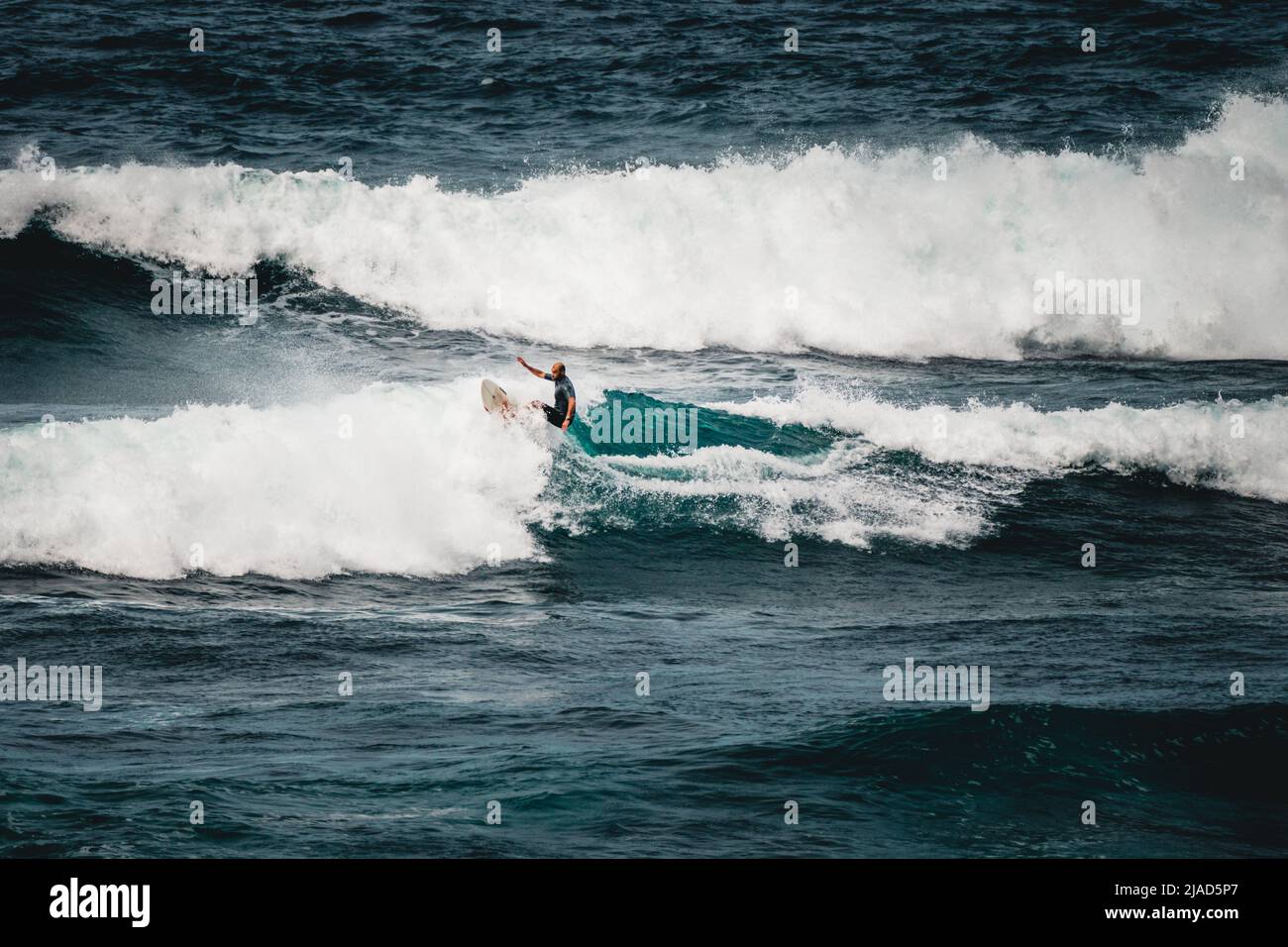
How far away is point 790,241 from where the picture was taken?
24562mm

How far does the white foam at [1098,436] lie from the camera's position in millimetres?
15594

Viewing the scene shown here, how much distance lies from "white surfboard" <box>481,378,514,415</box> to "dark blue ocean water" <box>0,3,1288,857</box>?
0.26 meters

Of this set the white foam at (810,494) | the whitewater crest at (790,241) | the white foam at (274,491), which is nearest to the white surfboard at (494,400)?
the white foam at (274,491)

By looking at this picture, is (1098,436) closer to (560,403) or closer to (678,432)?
(678,432)

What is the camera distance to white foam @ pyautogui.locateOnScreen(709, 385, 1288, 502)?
15.6 meters

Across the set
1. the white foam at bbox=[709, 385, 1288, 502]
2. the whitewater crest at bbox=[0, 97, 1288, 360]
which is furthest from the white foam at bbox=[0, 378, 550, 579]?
the whitewater crest at bbox=[0, 97, 1288, 360]

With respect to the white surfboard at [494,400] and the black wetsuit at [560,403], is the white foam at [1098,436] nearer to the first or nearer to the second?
the black wetsuit at [560,403]

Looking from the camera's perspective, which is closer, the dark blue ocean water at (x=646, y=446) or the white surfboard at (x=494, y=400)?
the dark blue ocean water at (x=646, y=446)

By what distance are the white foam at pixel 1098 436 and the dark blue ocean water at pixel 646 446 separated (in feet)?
0.23

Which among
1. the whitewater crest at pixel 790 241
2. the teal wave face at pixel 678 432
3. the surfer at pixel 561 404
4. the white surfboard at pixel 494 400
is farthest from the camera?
the whitewater crest at pixel 790 241

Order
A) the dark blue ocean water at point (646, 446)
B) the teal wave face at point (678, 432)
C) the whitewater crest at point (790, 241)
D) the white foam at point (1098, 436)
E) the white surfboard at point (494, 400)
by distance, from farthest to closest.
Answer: the whitewater crest at point (790, 241), the teal wave face at point (678, 432), the white foam at point (1098, 436), the white surfboard at point (494, 400), the dark blue ocean water at point (646, 446)

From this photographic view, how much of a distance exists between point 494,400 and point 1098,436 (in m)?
7.02

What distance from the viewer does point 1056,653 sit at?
10.3 metres

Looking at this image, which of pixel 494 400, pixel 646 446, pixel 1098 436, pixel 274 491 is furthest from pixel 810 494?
pixel 274 491
